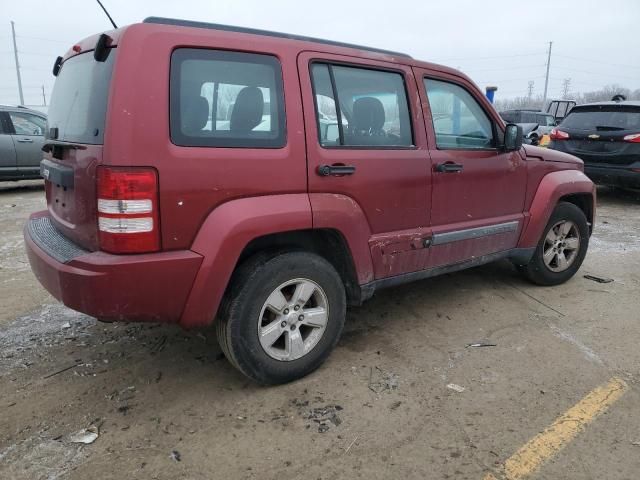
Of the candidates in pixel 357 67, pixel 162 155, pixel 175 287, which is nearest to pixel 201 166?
pixel 162 155

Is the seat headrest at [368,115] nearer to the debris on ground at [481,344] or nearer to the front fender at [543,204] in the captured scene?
the debris on ground at [481,344]

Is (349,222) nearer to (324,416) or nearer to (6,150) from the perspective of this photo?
(324,416)

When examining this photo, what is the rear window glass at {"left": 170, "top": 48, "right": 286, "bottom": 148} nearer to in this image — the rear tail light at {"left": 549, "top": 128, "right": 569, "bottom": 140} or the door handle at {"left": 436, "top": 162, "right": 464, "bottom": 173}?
the door handle at {"left": 436, "top": 162, "right": 464, "bottom": 173}

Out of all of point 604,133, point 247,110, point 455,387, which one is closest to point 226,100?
point 247,110

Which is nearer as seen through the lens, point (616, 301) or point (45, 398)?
point (45, 398)

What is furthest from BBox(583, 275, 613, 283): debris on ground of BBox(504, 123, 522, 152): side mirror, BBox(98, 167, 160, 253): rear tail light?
BBox(98, 167, 160, 253): rear tail light

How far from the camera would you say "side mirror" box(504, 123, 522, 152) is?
370 centimetres

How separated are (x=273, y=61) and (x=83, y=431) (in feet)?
6.95

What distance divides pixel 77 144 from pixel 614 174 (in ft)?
26.5

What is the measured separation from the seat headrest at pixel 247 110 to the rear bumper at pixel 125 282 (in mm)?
696

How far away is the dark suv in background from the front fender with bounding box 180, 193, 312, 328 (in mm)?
7350

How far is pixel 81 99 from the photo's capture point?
2.62 metres

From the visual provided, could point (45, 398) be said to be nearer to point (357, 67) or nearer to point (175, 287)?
point (175, 287)

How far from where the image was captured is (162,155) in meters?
2.26
